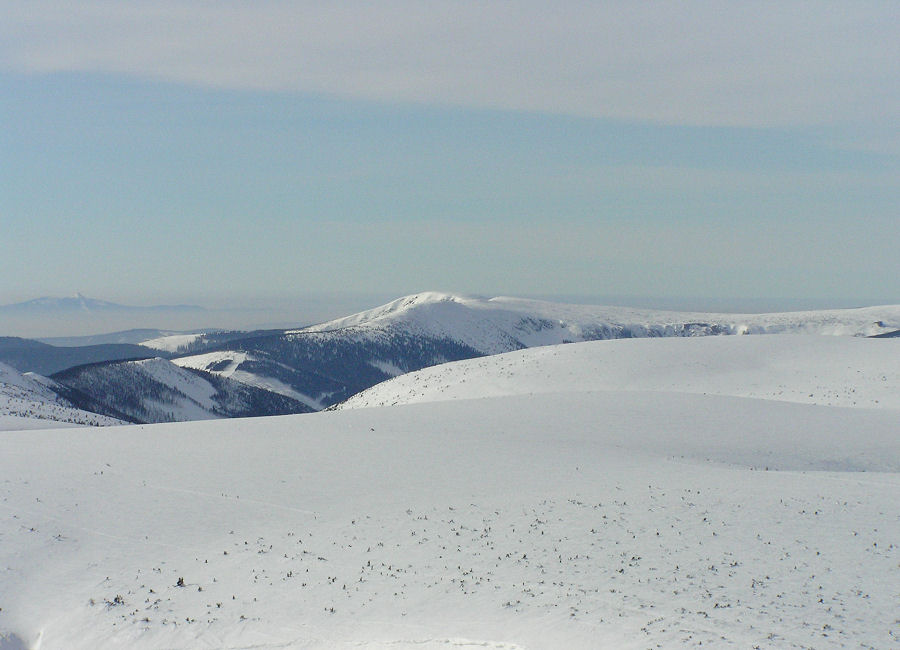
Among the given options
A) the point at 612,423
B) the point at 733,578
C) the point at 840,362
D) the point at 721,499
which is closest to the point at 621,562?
the point at 733,578

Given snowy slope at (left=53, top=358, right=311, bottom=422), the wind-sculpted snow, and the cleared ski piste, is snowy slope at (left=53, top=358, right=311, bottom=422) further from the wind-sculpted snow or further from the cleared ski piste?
the wind-sculpted snow

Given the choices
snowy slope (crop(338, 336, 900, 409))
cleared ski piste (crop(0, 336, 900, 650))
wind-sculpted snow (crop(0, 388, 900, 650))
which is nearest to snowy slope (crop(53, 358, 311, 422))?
snowy slope (crop(338, 336, 900, 409))

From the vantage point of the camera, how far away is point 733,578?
20.2 m

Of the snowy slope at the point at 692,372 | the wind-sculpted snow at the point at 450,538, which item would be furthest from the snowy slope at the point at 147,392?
the wind-sculpted snow at the point at 450,538

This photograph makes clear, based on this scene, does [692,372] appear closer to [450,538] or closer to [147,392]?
[450,538]

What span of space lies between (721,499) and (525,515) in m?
6.90

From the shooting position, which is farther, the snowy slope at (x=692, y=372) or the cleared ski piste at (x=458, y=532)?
the snowy slope at (x=692, y=372)

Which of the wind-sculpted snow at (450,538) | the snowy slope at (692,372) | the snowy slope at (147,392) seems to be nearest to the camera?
the wind-sculpted snow at (450,538)

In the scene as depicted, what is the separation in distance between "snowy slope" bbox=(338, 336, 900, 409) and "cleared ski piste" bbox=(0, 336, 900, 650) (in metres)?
17.5

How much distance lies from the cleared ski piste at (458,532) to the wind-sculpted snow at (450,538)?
8 centimetres

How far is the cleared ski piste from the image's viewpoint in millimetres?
18656

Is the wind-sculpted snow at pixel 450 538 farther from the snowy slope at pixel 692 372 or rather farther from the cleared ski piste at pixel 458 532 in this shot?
the snowy slope at pixel 692 372

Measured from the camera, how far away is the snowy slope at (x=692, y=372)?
A: 5824 centimetres

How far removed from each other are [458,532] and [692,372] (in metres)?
47.2
